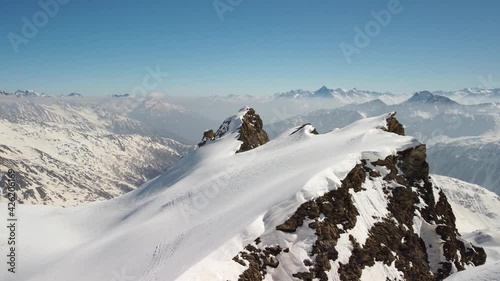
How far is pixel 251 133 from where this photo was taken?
86.6 meters

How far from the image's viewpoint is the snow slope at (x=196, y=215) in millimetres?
32812

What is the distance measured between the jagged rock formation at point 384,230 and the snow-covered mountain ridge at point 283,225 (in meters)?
0.13

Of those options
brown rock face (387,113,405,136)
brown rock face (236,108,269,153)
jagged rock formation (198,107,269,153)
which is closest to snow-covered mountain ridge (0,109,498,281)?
brown rock face (387,113,405,136)

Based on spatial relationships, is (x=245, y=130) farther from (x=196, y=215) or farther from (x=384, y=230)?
(x=384, y=230)

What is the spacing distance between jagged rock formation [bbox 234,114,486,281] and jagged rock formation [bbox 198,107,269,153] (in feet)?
117

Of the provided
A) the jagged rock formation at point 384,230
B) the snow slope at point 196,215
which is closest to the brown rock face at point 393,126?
the snow slope at point 196,215

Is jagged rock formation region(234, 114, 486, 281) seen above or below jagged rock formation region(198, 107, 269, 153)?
below

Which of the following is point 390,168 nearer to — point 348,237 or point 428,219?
point 428,219

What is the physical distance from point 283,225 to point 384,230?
13976 mm

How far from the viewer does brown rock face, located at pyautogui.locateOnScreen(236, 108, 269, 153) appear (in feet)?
262

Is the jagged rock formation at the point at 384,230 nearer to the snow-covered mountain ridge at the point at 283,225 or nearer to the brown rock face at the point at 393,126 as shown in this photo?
the snow-covered mountain ridge at the point at 283,225

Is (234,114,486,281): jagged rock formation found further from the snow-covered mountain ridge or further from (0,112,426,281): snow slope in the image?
(0,112,426,281): snow slope

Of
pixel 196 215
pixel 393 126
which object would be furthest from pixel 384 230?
pixel 393 126

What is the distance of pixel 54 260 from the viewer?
141 ft
